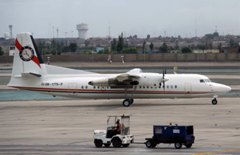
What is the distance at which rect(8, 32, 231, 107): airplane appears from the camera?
6000 centimetres

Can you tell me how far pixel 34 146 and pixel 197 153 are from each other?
9463 millimetres

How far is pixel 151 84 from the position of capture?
59938 mm

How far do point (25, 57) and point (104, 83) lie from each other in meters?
7.64

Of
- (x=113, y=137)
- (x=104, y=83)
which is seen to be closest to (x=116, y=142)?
(x=113, y=137)

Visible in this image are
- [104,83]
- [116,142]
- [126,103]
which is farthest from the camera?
[126,103]

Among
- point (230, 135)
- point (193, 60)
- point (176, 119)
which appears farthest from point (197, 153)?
point (193, 60)

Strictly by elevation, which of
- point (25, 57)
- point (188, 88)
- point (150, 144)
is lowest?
point (150, 144)

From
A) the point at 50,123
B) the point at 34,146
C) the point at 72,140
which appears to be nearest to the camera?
the point at 34,146

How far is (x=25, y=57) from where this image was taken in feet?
202

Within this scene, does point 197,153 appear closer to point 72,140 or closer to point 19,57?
point 72,140

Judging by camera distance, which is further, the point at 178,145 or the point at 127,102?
the point at 127,102

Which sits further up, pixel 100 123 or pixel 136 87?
pixel 136 87

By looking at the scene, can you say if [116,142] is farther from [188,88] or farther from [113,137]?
[188,88]

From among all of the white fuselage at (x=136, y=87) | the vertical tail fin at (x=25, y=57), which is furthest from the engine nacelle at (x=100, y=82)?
the vertical tail fin at (x=25, y=57)
